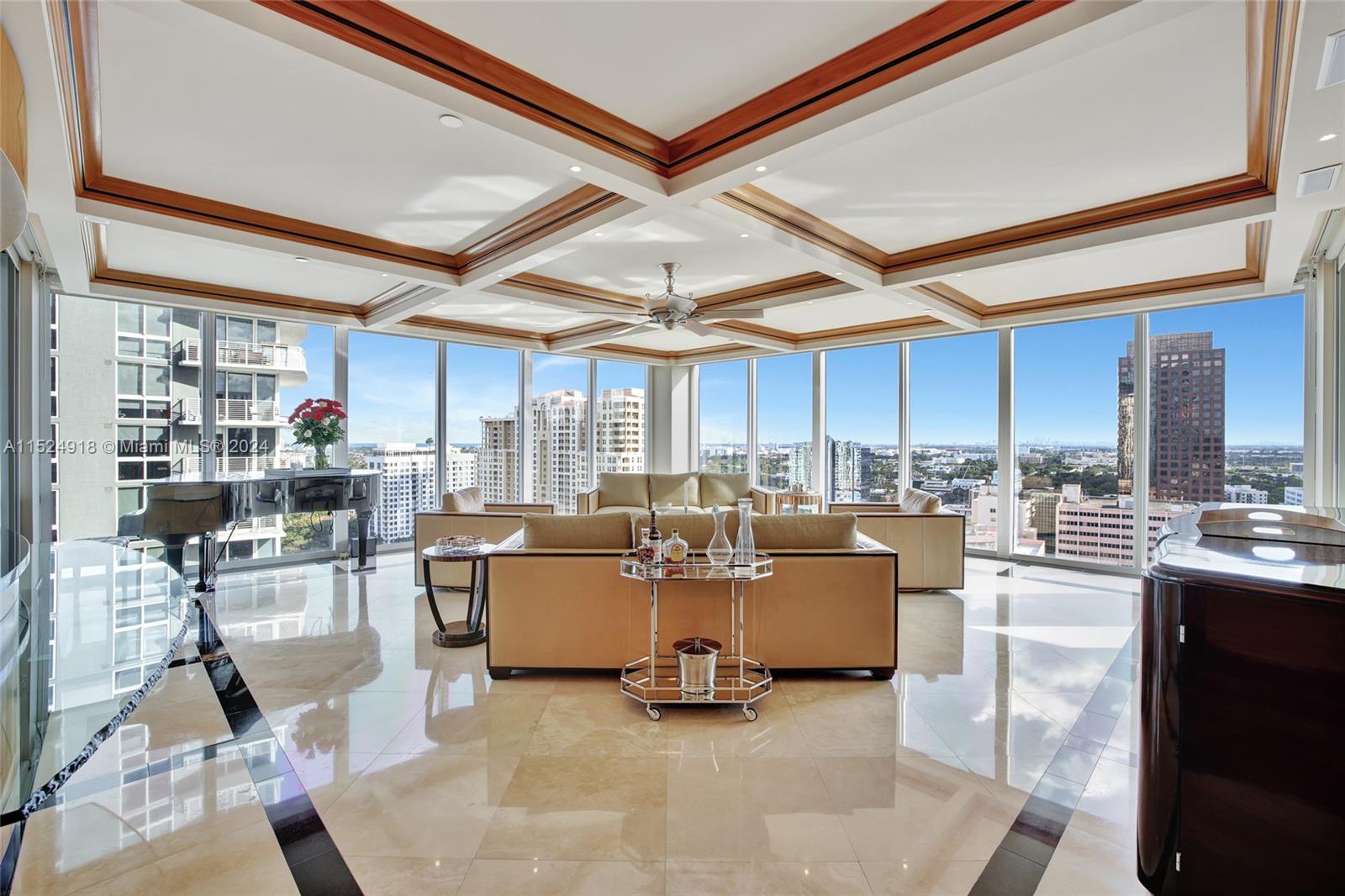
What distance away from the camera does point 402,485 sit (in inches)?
289

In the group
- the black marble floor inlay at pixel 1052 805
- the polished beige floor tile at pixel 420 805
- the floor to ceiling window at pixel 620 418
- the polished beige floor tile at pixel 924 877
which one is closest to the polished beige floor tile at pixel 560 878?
the polished beige floor tile at pixel 420 805

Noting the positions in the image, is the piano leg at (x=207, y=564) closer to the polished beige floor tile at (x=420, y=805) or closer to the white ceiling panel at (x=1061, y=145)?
the polished beige floor tile at (x=420, y=805)

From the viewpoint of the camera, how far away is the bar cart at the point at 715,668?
3012mm

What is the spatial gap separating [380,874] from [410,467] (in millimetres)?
6103

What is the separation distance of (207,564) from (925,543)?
6501 millimetres

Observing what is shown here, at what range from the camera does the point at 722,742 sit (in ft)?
8.85

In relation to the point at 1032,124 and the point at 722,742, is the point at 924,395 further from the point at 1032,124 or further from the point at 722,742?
the point at 722,742

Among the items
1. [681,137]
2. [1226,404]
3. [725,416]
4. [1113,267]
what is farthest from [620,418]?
[1226,404]

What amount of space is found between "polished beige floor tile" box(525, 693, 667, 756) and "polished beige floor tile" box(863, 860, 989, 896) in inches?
39.9

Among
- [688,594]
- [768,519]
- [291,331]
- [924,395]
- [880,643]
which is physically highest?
[291,331]

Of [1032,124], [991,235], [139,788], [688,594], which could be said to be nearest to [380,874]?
[139,788]

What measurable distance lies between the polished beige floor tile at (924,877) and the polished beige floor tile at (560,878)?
0.66 metres

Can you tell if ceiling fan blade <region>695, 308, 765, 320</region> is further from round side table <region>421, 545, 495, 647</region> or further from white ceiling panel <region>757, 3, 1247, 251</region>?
round side table <region>421, 545, 495, 647</region>

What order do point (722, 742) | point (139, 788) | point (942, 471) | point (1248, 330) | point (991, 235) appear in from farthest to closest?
1. point (942, 471)
2. point (1248, 330)
3. point (991, 235)
4. point (722, 742)
5. point (139, 788)
